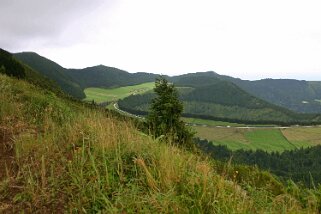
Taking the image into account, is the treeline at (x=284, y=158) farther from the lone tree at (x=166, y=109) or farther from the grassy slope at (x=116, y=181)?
the grassy slope at (x=116, y=181)

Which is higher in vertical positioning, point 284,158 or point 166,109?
point 166,109

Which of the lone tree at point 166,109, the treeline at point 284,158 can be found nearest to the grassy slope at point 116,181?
the lone tree at point 166,109

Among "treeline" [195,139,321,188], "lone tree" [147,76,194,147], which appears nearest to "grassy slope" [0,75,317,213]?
"lone tree" [147,76,194,147]

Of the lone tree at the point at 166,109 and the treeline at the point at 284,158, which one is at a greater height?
the lone tree at the point at 166,109

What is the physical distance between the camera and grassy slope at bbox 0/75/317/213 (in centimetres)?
540

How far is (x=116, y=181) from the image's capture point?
20.0 ft

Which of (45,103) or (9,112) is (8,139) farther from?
(45,103)

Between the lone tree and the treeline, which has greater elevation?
the lone tree

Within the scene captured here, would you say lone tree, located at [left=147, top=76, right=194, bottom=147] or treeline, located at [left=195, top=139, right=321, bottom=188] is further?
treeline, located at [left=195, top=139, right=321, bottom=188]

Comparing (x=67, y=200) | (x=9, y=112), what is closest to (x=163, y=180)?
(x=67, y=200)

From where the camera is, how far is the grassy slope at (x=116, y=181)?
5.40 meters

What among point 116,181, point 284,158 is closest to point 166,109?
point 116,181

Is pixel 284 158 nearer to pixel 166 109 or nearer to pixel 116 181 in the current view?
pixel 166 109

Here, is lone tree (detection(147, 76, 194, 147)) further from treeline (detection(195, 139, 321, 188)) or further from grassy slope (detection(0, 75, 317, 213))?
treeline (detection(195, 139, 321, 188))
